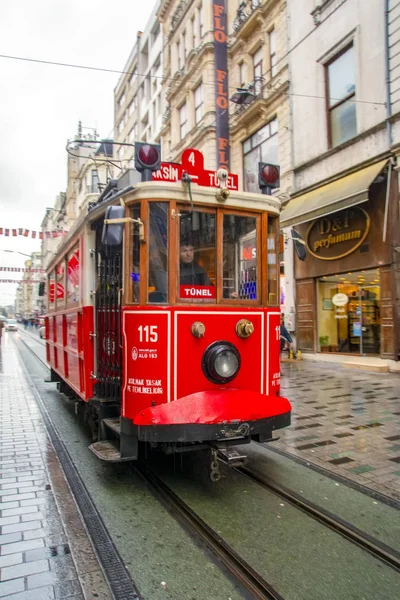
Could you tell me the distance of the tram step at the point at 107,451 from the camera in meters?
4.51

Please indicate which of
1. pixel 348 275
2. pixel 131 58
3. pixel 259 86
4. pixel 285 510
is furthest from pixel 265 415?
pixel 131 58

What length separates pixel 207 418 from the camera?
4199 millimetres

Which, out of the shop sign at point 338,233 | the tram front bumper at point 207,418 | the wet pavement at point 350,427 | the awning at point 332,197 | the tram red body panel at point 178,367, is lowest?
the wet pavement at point 350,427

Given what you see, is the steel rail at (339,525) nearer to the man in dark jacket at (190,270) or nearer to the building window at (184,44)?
the man in dark jacket at (190,270)

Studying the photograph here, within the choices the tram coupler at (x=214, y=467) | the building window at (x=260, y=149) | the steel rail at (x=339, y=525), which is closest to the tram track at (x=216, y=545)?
the tram coupler at (x=214, y=467)

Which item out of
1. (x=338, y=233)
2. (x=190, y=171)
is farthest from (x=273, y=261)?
(x=338, y=233)

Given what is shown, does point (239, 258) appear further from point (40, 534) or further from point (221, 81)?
point (221, 81)

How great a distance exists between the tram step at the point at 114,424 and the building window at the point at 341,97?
11.7 meters

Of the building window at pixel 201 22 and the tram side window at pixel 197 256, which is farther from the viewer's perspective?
the building window at pixel 201 22

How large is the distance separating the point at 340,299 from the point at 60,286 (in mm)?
9430

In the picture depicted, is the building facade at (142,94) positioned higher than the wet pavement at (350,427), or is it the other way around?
the building facade at (142,94)

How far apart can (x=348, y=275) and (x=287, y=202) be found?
3877 mm

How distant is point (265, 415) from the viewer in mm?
4492

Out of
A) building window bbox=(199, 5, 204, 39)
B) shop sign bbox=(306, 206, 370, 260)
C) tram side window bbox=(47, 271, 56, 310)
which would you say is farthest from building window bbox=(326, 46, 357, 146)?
building window bbox=(199, 5, 204, 39)
